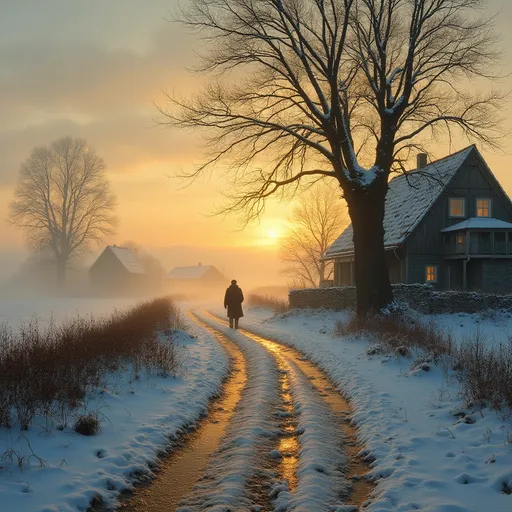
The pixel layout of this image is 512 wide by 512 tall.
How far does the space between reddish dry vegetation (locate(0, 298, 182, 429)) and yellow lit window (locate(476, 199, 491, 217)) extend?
23.1 metres

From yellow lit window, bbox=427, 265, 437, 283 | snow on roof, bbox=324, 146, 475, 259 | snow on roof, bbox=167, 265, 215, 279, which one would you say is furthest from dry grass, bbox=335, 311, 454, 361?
snow on roof, bbox=167, 265, 215, 279

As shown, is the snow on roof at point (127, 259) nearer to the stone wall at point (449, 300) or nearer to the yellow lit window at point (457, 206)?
the yellow lit window at point (457, 206)

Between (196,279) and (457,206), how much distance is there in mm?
69929

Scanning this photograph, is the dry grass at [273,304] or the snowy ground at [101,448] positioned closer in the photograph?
A: the snowy ground at [101,448]

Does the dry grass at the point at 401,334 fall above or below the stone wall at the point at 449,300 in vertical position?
below

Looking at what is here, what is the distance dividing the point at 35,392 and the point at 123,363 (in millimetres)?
3445

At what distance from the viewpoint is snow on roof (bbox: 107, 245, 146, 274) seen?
6519 cm

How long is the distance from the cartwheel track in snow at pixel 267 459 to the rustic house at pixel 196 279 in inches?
3282

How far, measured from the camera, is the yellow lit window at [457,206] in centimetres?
2743

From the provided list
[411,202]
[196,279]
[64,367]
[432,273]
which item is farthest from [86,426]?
[196,279]

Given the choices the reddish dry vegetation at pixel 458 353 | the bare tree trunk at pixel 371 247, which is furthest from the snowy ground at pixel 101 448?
the bare tree trunk at pixel 371 247

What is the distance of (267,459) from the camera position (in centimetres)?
542

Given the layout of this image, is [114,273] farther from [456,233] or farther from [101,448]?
[101,448]

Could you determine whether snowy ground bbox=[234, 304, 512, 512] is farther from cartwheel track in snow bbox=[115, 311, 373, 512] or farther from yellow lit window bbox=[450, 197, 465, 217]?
yellow lit window bbox=[450, 197, 465, 217]
